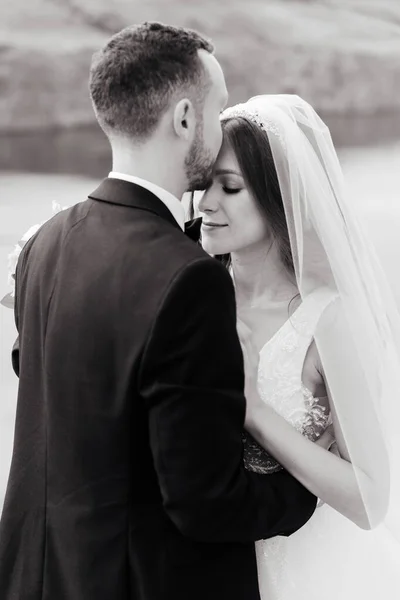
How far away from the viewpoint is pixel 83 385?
3.58 feet

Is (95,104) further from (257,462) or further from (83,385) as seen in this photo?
(257,462)

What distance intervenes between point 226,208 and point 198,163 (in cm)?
35

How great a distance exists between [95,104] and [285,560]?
38.2 inches

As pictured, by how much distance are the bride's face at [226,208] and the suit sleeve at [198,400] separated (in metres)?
0.46

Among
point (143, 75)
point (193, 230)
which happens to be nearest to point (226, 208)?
point (193, 230)

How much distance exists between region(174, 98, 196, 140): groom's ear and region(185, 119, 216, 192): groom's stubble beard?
1 centimetres

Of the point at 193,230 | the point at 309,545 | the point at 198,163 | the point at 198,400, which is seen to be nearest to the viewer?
the point at 198,400

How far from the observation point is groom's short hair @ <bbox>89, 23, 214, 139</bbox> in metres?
1.07

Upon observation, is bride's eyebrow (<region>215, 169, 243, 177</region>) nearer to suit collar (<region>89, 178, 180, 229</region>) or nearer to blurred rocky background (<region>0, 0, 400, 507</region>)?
suit collar (<region>89, 178, 180, 229</region>)

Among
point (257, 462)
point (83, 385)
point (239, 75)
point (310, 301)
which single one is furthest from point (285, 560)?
point (239, 75)

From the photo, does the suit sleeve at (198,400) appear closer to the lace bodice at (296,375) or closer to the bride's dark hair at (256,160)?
the lace bodice at (296,375)

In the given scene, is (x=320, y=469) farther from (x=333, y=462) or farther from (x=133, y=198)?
(x=133, y=198)

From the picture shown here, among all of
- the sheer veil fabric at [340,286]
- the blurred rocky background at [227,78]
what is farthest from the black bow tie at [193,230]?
the blurred rocky background at [227,78]

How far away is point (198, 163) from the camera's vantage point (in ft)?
3.73
